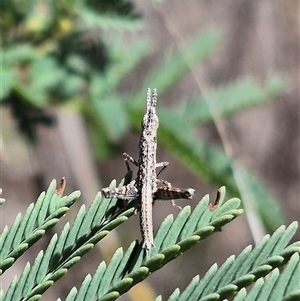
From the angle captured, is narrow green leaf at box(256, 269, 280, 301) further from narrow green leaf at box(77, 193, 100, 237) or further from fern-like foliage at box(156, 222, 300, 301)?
narrow green leaf at box(77, 193, 100, 237)

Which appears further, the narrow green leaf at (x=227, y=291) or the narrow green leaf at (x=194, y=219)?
the narrow green leaf at (x=194, y=219)

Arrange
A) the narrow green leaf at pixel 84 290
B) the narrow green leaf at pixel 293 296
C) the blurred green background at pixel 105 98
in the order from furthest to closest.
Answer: the blurred green background at pixel 105 98 → the narrow green leaf at pixel 84 290 → the narrow green leaf at pixel 293 296

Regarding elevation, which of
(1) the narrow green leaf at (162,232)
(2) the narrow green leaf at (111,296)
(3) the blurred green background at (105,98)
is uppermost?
(3) the blurred green background at (105,98)

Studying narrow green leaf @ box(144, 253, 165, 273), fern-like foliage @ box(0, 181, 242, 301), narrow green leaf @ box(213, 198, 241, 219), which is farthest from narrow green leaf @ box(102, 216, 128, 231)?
narrow green leaf @ box(213, 198, 241, 219)

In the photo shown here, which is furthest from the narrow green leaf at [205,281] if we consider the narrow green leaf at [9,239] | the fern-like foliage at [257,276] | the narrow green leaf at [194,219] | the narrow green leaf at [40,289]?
the narrow green leaf at [9,239]

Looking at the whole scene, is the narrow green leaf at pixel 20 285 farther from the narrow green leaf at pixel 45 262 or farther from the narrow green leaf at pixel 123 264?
the narrow green leaf at pixel 123 264

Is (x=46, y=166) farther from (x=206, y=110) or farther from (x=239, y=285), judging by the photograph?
(x=239, y=285)

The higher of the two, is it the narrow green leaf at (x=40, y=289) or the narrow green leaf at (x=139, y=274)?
the narrow green leaf at (x=40, y=289)

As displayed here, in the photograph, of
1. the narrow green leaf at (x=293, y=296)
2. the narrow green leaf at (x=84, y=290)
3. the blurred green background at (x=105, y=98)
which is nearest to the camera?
the narrow green leaf at (x=293, y=296)
